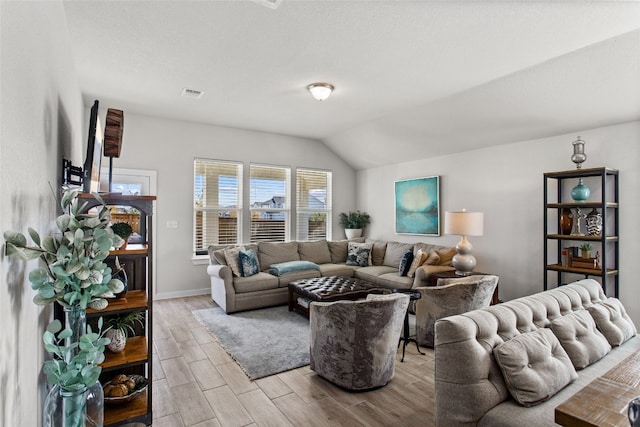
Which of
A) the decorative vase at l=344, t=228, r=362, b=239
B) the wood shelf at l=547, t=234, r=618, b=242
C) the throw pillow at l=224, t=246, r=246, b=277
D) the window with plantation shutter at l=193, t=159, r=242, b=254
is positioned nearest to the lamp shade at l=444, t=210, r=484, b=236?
the wood shelf at l=547, t=234, r=618, b=242

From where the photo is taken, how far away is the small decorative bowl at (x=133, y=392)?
6.57 feet

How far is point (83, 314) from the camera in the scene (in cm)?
132

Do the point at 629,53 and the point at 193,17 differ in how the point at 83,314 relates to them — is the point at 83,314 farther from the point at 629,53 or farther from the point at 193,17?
the point at 629,53

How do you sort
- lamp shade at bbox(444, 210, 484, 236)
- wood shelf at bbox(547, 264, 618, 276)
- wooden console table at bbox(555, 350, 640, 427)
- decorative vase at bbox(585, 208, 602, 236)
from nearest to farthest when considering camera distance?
wooden console table at bbox(555, 350, 640, 427)
wood shelf at bbox(547, 264, 618, 276)
decorative vase at bbox(585, 208, 602, 236)
lamp shade at bbox(444, 210, 484, 236)

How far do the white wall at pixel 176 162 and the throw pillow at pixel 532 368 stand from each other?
4910 mm

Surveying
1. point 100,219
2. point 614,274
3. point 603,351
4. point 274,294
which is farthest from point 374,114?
point 100,219

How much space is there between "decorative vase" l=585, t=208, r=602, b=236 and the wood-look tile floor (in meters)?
2.33

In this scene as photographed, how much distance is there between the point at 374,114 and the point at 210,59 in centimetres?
260

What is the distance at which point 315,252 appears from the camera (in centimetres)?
607

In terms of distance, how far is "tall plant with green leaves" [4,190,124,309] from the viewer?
3.48 feet

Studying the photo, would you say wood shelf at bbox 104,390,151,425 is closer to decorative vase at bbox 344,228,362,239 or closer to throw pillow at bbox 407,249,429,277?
throw pillow at bbox 407,249,429,277

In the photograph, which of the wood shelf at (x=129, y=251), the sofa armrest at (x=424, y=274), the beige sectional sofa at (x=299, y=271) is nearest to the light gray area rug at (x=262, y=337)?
the beige sectional sofa at (x=299, y=271)

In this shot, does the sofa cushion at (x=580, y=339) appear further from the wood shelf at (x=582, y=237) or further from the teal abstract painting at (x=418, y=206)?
the teal abstract painting at (x=418, y=206)

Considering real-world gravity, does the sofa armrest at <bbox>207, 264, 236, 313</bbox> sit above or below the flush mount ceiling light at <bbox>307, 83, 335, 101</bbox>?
below
